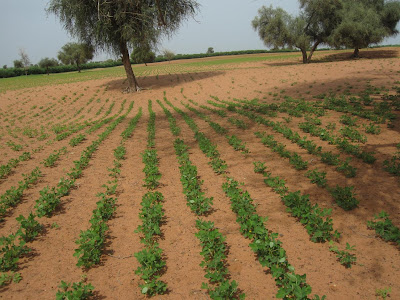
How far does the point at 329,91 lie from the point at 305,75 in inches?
292

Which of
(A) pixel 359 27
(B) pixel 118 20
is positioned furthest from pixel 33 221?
(A) pixel 359 27

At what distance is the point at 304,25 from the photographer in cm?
3719

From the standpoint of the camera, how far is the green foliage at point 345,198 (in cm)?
520

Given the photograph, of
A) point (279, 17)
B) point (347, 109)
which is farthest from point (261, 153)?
point (279, 17)

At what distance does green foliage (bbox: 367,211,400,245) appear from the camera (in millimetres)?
→ 4262

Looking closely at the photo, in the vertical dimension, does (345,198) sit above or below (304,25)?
below

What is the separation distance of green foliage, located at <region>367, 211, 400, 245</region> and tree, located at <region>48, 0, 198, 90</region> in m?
18.9

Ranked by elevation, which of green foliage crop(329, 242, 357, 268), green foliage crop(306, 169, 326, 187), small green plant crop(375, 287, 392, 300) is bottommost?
small green plant crop(375, 287, 392, 300)

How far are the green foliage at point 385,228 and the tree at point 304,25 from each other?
37.1 metres

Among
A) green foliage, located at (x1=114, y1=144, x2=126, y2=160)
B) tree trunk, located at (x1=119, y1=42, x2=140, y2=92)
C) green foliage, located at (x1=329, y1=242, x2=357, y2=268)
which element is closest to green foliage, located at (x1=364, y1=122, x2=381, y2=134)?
green foliage, located at (x1=329, y1=242, x2=357, y2=268)

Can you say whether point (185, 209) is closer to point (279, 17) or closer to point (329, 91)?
point (329, 91)

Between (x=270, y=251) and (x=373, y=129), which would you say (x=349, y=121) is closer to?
(x=373, y=129)

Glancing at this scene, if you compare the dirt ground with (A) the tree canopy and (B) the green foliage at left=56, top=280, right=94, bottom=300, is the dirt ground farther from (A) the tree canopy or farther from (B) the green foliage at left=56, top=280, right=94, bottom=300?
(A) the tree canopy

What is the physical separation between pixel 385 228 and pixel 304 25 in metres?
39.8
